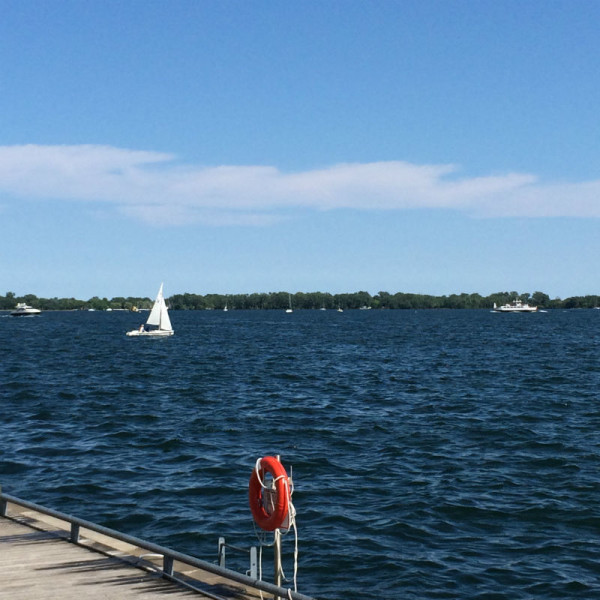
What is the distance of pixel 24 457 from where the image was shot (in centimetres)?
2377

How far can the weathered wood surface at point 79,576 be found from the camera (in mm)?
9383

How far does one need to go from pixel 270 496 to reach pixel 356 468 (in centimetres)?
1276

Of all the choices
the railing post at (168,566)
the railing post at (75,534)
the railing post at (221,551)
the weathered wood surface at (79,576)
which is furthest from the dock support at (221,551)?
the railing post at (75,534)

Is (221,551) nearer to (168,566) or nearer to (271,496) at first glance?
(168,566)

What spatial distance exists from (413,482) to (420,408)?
1522 cm

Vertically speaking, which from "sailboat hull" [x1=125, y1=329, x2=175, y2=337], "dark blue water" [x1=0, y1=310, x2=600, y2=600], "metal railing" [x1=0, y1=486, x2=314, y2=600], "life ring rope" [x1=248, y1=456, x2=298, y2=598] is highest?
"life ring rope" [x1=248, y1=456, x2=298, y2=598]

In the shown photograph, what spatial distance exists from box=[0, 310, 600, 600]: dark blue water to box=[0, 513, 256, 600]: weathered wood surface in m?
3.92

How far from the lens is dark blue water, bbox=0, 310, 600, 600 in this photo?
46.9 ft

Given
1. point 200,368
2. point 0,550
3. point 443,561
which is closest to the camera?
point 0,550

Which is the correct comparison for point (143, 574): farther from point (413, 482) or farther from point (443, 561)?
point (413, 482)

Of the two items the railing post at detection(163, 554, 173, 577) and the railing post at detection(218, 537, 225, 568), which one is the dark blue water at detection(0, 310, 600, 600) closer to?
the railing post at detection(218, 537, 225, 568)

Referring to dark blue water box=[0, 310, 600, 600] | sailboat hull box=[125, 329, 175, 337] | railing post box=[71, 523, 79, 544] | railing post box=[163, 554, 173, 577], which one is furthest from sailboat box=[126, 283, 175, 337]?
railing post box=[163, 554, 173, 577]

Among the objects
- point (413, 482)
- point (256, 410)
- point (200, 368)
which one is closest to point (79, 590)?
point (413, 482)

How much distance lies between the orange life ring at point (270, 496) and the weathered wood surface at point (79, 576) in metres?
0.99
